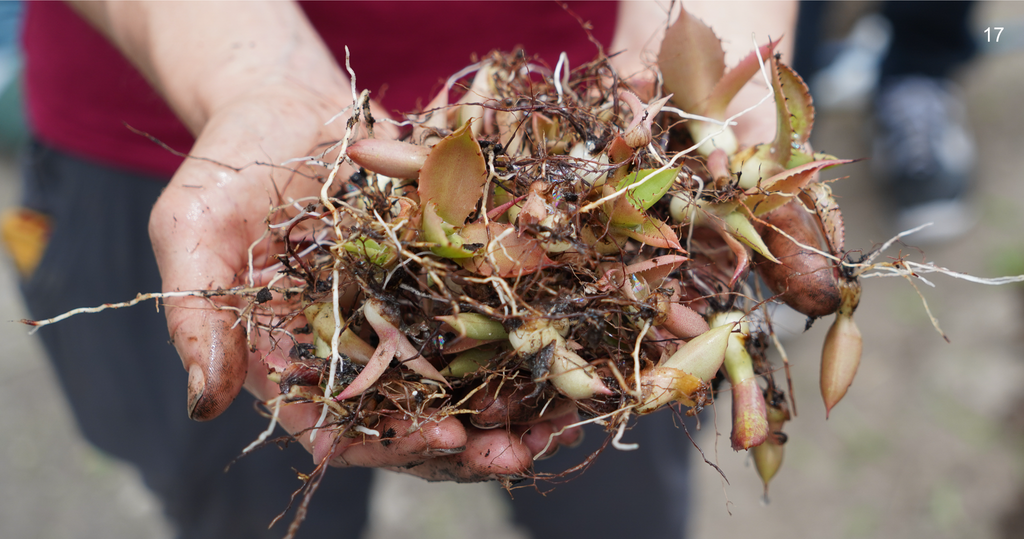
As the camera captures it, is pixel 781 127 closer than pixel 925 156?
Yes

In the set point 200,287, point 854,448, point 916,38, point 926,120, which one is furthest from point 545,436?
point 916,38

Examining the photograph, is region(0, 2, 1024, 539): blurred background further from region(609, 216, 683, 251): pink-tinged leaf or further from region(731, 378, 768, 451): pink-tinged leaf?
region(609, 216, 683, 251): pink-tinged leaf

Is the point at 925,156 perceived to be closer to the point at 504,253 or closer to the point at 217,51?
the point at 504,253

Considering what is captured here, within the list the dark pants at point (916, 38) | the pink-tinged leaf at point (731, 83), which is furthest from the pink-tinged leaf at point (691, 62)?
the dark pants at point (916, 38)

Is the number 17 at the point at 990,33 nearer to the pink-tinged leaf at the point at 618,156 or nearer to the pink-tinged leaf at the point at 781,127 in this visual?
the pink-tinged leaf at the point at 781,127

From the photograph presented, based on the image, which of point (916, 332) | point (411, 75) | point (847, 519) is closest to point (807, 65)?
point (916, 332)

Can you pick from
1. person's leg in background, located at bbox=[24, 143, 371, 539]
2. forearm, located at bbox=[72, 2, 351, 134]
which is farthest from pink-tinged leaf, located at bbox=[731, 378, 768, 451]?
person's leg in background, located at bbox=[24, 143, 371, 539]

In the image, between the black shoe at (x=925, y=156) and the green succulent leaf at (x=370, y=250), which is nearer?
the green succulent leaf at (x=370, y=250)

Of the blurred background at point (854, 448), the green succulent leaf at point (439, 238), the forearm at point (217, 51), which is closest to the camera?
the green succulent leaf at point (439, 238)
